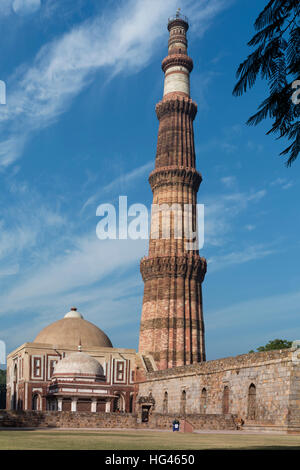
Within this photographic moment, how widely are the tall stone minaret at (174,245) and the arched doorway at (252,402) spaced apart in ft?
65.6

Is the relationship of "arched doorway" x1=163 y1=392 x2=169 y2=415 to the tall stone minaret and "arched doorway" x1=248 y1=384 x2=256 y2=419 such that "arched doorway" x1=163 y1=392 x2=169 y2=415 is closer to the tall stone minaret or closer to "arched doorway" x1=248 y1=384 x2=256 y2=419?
the tall stone minaret

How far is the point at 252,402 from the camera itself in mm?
30656

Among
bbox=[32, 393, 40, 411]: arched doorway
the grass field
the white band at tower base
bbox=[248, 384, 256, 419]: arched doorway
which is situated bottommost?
bbox=[32, 393, 40, 411]: arched doorway

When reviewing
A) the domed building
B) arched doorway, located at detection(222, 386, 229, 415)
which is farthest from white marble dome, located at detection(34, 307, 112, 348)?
arched doorway, located at detection(222, 386, 229, 415)

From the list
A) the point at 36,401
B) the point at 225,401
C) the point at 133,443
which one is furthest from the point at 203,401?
the point at 133,443

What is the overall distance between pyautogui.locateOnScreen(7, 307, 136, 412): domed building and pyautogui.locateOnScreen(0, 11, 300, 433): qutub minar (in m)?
0.08

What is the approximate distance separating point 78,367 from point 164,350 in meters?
12.9

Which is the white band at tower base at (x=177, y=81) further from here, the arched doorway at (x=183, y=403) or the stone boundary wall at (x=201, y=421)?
the stone boundary wall at (x=201, y=421)

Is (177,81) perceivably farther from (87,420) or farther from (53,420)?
(53,420)

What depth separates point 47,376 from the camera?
161 ft

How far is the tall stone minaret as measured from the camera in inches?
2019

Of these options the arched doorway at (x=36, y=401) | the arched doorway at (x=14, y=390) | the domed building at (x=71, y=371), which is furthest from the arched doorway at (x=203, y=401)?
the arched doorway at (x=14, y=390)
